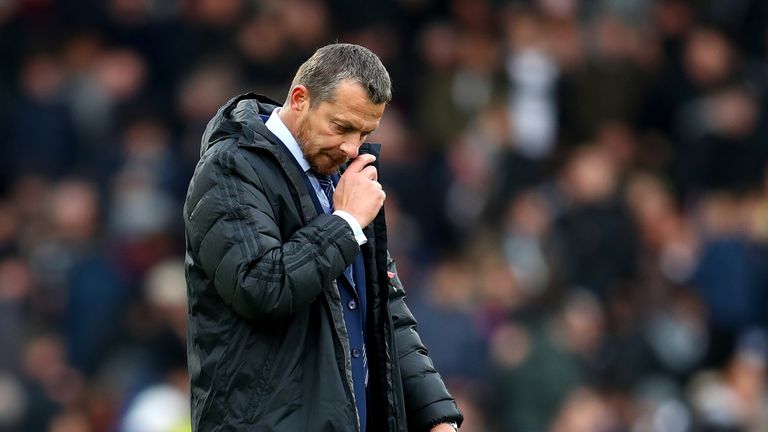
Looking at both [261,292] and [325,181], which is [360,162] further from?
[261,292]

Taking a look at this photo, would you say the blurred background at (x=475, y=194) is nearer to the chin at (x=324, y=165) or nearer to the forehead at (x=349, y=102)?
the chin at (x=324, y=165)

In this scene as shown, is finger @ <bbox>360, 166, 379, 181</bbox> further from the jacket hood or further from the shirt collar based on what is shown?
the jacket hood

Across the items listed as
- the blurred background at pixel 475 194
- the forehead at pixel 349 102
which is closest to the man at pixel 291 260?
the forehead at pixel 349 102

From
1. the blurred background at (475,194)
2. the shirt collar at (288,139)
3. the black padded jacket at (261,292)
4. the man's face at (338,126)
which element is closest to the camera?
the black padded jacket at (261,292)

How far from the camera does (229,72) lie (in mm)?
12500

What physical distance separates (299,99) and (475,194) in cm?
772

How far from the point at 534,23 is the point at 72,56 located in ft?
11.7

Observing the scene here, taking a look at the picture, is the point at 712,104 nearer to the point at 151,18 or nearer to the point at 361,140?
the point at 151,18

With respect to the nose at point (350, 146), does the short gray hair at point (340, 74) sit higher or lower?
higher

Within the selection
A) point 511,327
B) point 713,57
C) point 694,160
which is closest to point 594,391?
point 511,327

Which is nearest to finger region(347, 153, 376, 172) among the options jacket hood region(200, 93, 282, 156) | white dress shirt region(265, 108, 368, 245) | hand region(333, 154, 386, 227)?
hand region(333, 154, 386, 227)

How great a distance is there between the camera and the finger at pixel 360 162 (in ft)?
14.7

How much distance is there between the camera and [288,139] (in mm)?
4469

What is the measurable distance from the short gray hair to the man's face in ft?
0.06
